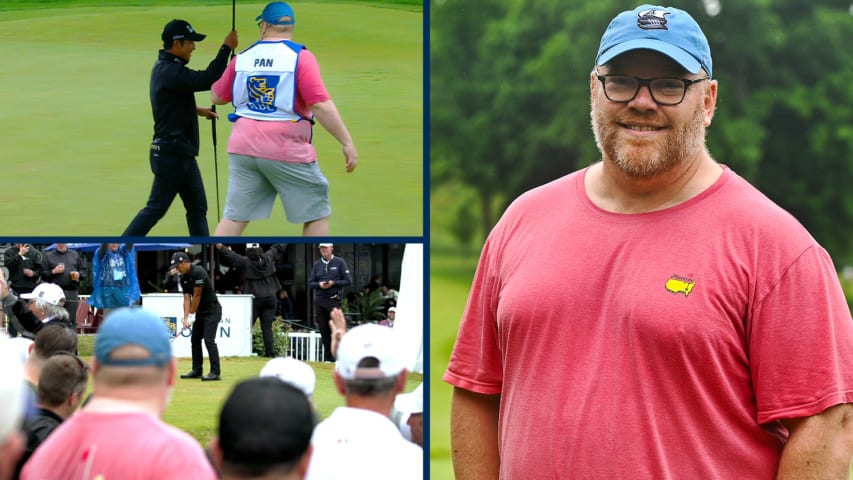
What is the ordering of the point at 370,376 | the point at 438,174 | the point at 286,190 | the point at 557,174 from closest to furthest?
the point at 370,376, the point at 286,190, the point at 557,174, the point at 438,174

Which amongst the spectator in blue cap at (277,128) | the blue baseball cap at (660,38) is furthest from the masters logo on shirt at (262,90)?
the blue baseball cap at (660,38)

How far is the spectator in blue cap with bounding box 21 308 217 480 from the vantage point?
7.43 ft

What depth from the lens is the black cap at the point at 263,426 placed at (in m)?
2.24

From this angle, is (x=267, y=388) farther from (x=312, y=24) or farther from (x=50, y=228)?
(x=312, y=24)

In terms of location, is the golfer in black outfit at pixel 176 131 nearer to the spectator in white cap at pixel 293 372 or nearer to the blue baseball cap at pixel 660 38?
the spectator in white cap at pixel 293 372

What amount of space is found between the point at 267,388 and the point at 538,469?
2.35 ft

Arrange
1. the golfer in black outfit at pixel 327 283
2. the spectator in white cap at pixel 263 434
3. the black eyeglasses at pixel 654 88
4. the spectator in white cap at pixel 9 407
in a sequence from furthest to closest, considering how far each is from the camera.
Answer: the golfer in black outfit at pixel 327 283, the black eyeglasses at pixel 654 88, the spectator in white cap at pixel 263 434, the spectator in white cap at pixel 9 407

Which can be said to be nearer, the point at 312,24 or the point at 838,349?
the point at 838,349

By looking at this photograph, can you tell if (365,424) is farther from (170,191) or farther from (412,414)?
(170,191)

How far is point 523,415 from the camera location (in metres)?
2.78

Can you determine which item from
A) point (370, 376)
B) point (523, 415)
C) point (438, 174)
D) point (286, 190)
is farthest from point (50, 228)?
point (438, 174)

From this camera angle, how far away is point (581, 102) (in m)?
17.5

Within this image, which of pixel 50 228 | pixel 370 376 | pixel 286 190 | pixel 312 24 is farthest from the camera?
pixel 312 24

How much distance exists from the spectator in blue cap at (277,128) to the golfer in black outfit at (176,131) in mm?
205
